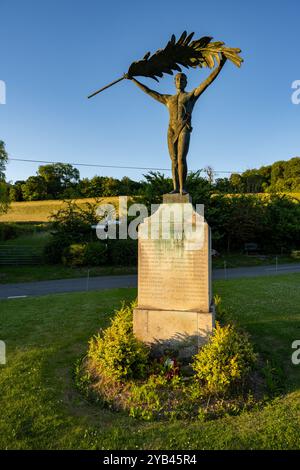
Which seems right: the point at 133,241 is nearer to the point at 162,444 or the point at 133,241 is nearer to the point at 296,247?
the point at 296,247

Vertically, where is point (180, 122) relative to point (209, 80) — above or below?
below

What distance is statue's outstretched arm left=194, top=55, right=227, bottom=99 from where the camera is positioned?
7.16 metres

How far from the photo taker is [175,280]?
7.16 metres

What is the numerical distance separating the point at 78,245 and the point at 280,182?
63.9 m

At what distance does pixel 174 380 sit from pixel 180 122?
5.26 metres

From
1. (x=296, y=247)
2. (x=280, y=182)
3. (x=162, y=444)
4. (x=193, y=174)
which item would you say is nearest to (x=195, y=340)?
(x=162, y=444)

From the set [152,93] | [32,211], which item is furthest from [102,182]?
[152,93]

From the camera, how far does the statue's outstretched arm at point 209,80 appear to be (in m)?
7.16

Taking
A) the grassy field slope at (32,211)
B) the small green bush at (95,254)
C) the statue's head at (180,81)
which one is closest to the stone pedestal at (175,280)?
the statue's head at (180,81)

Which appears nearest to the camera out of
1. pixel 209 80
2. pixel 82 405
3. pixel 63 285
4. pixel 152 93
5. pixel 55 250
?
pixel 82 405

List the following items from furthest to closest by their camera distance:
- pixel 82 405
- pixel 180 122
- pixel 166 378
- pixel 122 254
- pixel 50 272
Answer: pixel 122 254, pixel 50 272, pixel 180 122, pixel 166 378, pixel 82 405

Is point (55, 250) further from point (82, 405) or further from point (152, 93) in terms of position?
point (82, 405)

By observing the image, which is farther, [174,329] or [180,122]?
[180,122]
